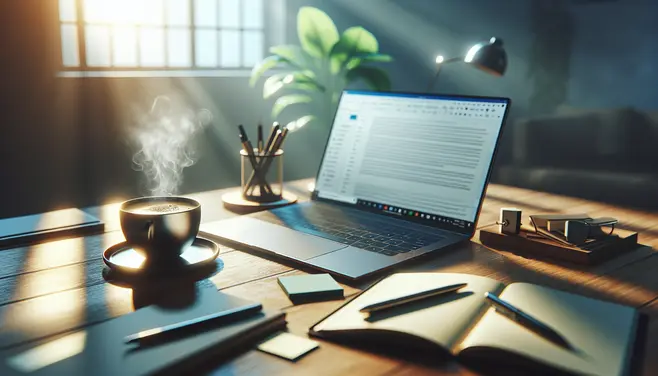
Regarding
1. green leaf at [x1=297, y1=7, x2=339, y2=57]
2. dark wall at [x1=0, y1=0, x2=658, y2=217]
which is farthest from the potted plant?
dark wall at [x1=0, y1=0, x2=658, y2=217]

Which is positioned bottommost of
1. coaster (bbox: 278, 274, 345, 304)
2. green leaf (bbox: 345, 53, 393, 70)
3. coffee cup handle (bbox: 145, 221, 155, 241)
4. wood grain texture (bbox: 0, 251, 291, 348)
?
wood grain texture (bbox: 0, 251, 291, 348)

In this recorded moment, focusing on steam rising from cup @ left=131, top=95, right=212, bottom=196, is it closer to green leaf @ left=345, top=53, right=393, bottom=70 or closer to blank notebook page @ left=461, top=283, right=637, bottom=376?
green leaf @ left=345, top=53, right=393, bottom=70

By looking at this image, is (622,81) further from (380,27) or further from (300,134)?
(300,134)

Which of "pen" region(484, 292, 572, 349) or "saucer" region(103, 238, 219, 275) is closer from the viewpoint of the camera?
"pen" region(484, 292, 572, 349)

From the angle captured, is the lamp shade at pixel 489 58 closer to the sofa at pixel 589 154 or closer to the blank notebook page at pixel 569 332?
the blank notebook page at pixel 569 332

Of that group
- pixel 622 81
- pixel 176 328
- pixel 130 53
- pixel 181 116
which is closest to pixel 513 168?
pixel 622 81

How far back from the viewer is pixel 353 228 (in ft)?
3.66

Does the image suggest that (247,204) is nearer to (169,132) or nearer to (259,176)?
(259,176)

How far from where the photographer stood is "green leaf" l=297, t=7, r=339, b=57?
321cm

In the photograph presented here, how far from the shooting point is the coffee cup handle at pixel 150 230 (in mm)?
817

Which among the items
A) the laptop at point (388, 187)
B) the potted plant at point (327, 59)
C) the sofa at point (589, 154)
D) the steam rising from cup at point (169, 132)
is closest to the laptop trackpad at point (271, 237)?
the laptop at point (388, 187)

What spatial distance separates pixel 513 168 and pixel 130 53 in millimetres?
2590

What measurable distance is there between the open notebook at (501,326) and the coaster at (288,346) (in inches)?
1.1

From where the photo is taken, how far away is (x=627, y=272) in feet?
3.02
